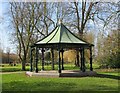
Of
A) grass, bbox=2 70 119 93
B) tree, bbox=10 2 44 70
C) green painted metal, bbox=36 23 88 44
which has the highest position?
tree, bbox=10 2 44 70

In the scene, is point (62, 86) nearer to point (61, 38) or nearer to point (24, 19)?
point (61, 38)

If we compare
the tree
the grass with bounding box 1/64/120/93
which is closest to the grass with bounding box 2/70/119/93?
the grass with bounding box 1/64/120/93

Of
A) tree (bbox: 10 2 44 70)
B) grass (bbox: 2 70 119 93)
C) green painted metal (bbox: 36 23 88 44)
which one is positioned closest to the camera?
grass (bbox: 2 70 119 93)

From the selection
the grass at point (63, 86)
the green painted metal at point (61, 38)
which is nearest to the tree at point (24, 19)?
the green painted metal at point (61, 38)

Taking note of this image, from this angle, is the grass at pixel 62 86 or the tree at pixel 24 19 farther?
the tree at pixel 24 19

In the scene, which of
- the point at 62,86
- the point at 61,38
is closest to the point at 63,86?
the point at 62,86

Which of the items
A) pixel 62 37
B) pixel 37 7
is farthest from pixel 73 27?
pixel 62 37

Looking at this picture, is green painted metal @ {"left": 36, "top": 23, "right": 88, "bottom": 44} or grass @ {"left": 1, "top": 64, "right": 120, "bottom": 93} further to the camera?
green painted metal @ {"left": 36, "top": 23, "right": 88, "bottom": 44}

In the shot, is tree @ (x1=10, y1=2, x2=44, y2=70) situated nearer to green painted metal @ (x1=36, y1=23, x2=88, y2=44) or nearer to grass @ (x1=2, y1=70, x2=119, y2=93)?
green painted metal @ (x1=36, y1=23, x2=88, y2=44)

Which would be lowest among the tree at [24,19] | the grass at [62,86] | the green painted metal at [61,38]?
the grass at [62,86]

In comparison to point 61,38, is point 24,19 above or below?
above

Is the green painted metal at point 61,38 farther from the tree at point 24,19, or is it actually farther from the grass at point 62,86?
the tree at point 24,19

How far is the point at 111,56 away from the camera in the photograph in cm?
3578

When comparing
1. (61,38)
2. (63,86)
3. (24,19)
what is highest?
(24,19)
